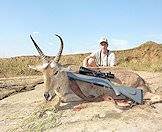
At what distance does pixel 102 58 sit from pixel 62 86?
6.56 ft

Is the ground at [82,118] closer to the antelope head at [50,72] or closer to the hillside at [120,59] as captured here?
the antelope head at [50,72]

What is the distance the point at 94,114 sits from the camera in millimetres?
8422

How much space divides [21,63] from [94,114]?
1457 cm

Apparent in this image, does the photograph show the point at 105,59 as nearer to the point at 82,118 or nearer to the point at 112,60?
the point at 112,60

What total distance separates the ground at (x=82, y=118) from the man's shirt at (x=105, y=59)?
5.93ft

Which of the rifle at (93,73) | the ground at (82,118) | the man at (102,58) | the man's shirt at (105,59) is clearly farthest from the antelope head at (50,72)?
the man's shirt at (105,59)

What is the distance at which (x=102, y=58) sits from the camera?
10.7 meters

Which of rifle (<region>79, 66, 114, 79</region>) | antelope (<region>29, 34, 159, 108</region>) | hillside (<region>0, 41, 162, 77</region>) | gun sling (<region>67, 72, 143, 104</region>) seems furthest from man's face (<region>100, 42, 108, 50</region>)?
hillside (<region>0, 41, 162, 77</region>)

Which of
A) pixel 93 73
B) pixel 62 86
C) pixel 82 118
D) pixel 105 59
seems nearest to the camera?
pixel 82 118

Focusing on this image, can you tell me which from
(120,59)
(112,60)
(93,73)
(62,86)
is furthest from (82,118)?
(120,59)

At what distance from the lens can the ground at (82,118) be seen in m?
7.79

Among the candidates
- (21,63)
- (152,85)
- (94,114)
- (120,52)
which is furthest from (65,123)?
(120,52)

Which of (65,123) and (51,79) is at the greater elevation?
(51,79)

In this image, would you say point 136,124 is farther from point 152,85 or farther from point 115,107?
point 152,85
